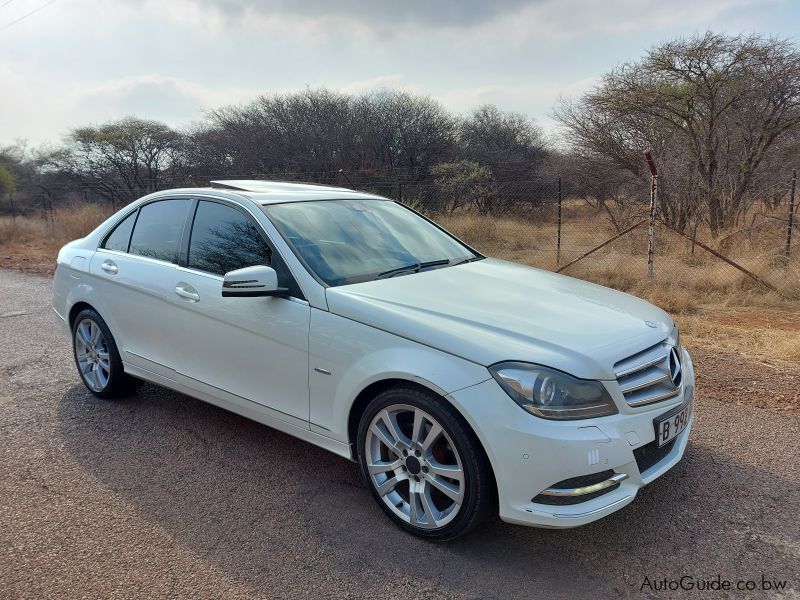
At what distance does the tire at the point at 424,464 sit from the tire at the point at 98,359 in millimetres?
2473

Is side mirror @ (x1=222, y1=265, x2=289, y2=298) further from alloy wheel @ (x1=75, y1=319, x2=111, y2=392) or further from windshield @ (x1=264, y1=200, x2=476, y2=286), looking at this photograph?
alloy wheel @ (x1=75, y1=319, x2=111, y2=392)

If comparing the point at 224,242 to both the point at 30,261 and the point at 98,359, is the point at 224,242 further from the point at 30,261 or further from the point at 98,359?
the point at 30,261

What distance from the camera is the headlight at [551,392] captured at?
2.59 meters

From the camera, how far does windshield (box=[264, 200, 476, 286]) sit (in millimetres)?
3539

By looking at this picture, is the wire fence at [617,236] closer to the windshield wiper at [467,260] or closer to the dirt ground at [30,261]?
the dirt ground at [30,261]

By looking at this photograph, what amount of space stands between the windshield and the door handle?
Result: 694 mm

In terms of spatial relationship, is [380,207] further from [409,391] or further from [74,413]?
[74,413]

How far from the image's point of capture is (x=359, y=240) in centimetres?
387

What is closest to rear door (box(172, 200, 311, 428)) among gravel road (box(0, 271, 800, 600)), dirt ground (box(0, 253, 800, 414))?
gravel road (box(0, 271, 800, 600))

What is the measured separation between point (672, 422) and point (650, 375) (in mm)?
252

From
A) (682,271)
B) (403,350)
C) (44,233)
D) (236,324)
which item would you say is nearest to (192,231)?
(236,324)

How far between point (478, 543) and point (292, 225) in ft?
6.75

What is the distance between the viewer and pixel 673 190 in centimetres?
1270

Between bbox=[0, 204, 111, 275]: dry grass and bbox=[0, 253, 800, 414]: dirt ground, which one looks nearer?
bbox=[0, 253, 800, 414]: dirt ground
